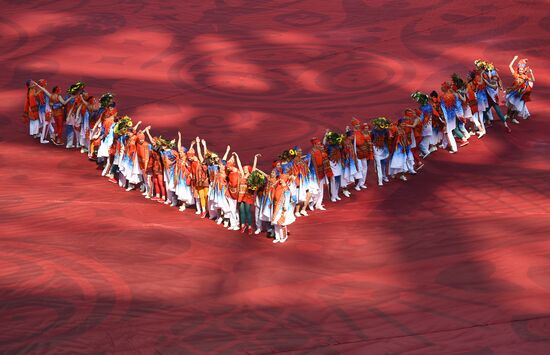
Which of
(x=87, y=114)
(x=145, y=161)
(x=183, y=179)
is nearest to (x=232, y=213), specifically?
(x=183, y=179)

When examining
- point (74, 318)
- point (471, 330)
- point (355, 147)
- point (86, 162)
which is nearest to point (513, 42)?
point (355, 147)

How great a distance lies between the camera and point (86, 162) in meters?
24.0

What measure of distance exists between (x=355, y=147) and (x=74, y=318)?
7362 mm

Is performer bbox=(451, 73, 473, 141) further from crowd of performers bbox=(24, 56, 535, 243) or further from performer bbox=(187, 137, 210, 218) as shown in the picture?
performer bbox=(187, 137, 210, 218)

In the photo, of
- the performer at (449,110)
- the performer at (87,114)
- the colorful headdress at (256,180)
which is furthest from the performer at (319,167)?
the performer at (87,114)

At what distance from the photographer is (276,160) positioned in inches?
882

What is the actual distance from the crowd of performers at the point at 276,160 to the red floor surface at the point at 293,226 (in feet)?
1.36

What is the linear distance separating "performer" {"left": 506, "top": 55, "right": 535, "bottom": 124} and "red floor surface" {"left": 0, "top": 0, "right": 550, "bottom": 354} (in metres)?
0.50

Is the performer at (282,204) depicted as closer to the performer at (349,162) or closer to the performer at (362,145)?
the performer at (349,162)

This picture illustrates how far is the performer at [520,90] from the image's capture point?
24.9m

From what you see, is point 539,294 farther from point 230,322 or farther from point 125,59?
point 125,59

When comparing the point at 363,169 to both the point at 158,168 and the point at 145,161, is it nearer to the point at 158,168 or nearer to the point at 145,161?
the point at 158,168

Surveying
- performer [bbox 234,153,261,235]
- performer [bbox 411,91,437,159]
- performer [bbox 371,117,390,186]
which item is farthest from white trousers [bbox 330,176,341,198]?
performer [bbox 234,153,261,235]

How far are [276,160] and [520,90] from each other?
618 centimetres
